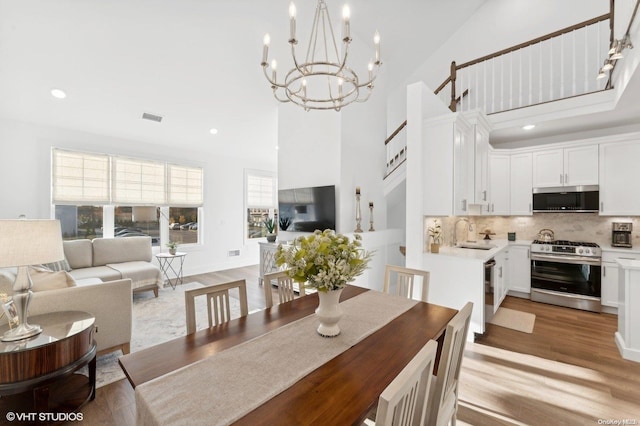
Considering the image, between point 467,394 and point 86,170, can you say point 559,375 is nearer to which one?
point 467,394

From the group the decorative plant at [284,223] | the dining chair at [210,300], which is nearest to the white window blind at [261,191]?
the decorative plant at [284,223]

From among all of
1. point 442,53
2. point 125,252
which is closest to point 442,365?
point 125,252

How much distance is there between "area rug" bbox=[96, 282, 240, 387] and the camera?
8.34 feet

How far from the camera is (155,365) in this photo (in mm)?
1182

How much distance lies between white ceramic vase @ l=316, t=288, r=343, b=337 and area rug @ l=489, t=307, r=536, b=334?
2792mm

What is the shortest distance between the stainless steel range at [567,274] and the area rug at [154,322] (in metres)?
4.53

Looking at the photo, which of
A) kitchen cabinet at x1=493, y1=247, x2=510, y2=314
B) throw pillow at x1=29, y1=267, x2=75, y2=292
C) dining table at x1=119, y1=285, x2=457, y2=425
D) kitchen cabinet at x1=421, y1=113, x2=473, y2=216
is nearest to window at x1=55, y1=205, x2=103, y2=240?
throw pillow at x1=29, y1=267, x2=75, y2=292

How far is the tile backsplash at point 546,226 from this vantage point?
405cm

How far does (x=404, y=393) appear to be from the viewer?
76cm

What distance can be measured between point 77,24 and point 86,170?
8.47ft

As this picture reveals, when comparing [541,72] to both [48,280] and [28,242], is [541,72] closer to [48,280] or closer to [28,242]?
[28,242]

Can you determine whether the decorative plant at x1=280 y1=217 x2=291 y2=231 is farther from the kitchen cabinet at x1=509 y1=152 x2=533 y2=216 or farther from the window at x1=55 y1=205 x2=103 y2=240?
the kitchen cabinet at x1=509 y1=152 x2=533 y2=216

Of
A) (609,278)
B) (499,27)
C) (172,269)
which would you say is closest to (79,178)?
(172,269)

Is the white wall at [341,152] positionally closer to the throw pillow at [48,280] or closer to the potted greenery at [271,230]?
the potted greenery at [271,230]
